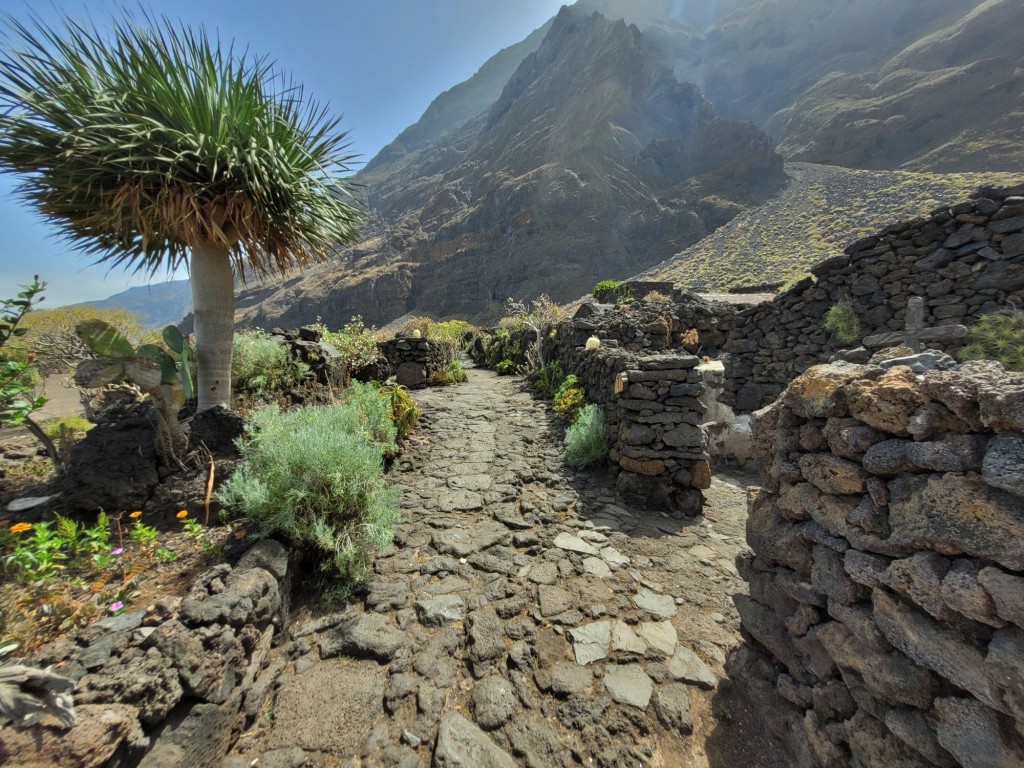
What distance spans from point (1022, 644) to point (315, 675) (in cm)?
285

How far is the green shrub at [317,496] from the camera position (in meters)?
→ 2.66

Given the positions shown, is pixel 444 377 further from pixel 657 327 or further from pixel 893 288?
pixel 893 288

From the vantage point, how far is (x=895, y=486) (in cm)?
146

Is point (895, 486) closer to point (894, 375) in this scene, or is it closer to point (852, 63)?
point (894, 375)

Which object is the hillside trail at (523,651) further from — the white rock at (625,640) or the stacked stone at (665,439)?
the stacked stone at (665,439)

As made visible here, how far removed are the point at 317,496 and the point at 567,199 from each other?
219 feet

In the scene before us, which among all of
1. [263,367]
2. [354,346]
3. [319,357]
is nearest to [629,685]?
[263,367]

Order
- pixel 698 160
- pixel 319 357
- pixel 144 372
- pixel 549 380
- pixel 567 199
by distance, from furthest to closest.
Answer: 1. pixel 698 160
2. pixel 567 199
3. pixel 549 380
4. pixel 319 357
5. pixel 144 372

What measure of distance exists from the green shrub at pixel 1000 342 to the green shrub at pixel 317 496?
5.35m

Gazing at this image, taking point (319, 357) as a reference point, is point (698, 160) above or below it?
above

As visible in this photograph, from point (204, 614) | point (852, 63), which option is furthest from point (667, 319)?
point (852, 63)

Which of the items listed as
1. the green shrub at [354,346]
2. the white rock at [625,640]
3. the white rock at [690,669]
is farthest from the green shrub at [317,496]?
the green shrub at [354,346]

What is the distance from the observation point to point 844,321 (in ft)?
21.5

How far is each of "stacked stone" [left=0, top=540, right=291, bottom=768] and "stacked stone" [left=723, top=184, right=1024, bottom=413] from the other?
26.5 feet
